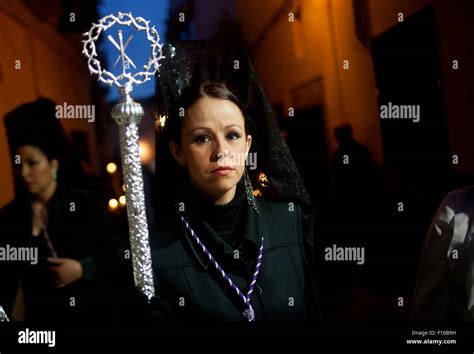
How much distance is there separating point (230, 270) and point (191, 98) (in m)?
0.61

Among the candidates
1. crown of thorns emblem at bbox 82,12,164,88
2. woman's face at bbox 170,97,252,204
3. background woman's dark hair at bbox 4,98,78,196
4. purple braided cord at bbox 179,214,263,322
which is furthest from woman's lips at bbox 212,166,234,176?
background woman's dark hair at bbox 4,98,78,196

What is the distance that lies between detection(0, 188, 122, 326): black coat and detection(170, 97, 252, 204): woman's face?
1.38ft

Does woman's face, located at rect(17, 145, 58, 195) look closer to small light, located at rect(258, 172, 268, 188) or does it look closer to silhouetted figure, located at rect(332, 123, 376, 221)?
small light, located at rect(258, 172, 268, 188)

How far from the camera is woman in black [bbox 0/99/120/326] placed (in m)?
2.11

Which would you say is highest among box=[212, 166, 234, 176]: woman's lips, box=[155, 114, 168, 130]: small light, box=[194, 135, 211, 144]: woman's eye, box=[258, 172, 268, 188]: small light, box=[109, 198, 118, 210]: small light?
box=[155, 114, 168, 130]: small light

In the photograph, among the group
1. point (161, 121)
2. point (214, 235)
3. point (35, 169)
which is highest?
point (161, 121)

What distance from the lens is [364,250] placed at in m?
2.31

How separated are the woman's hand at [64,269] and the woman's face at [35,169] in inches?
10.3

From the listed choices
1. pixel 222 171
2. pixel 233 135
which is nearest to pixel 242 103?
pixel 233 135

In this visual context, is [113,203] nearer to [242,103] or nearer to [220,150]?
[220,150]

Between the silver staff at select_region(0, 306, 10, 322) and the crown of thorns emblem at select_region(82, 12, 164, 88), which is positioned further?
the silver staff at select_region(0, 306, 10, 322)

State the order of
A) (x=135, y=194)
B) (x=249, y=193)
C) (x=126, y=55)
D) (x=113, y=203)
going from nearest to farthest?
(x=135, y=194) → (x=126, y=55) → (x=249, y=193) → (x=113, y=203)

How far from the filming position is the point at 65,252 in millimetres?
2127

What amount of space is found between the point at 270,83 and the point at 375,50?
452 millimetres
